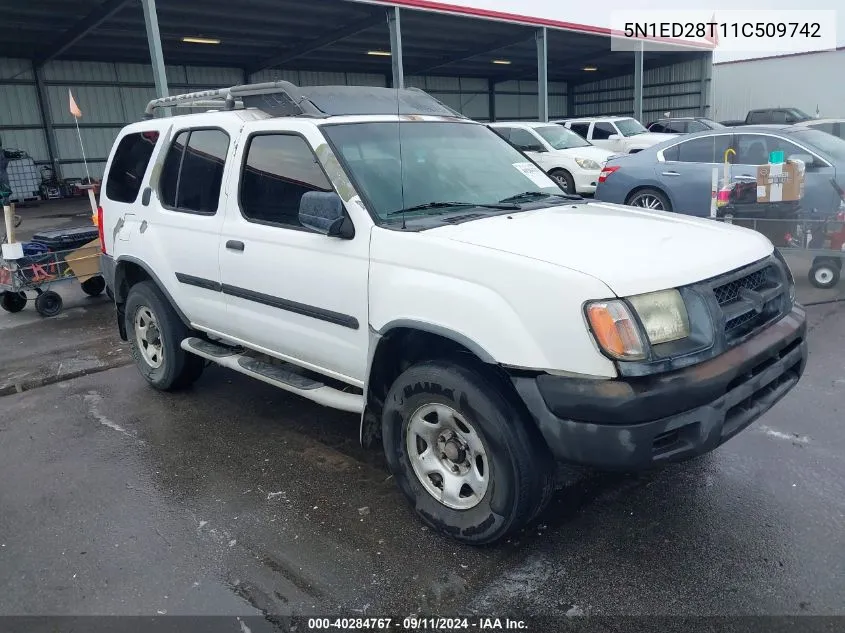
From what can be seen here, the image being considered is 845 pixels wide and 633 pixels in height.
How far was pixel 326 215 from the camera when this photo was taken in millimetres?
3301

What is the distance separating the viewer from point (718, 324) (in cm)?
276

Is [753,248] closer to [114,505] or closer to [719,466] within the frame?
[719,466]

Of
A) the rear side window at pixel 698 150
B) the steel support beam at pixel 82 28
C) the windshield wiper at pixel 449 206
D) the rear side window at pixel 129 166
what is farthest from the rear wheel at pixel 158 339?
the steel support beam at pixel 82 28

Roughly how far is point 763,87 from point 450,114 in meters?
33.1

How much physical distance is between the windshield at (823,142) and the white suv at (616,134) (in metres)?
7.62

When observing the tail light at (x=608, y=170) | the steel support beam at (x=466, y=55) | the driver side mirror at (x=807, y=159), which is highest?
the steel support beam at (x=466, y=55)

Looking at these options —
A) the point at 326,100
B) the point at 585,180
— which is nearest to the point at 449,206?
the point at 326,100

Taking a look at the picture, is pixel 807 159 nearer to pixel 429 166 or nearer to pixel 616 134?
pixel 429 166

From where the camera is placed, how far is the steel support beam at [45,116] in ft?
75.1

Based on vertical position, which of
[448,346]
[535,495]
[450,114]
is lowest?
[535,495]

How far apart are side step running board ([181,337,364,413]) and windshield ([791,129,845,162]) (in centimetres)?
751

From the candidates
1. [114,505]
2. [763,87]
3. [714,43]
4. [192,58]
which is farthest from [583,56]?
[114,505]

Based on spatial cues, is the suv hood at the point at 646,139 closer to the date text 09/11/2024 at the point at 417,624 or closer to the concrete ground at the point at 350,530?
the concrete ground at the point at 350,530

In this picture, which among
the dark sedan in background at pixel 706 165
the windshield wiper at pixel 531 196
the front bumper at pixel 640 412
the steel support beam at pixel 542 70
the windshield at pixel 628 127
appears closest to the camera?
the front bumper at pixel 640 412
